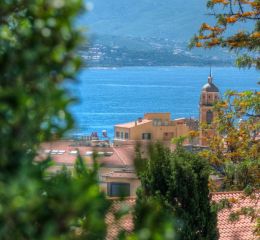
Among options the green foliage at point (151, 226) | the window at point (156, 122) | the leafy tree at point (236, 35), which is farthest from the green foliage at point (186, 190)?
the window at point (156, 122)

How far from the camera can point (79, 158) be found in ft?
5.19

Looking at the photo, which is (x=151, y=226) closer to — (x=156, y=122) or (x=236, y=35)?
(x=236, y=35)

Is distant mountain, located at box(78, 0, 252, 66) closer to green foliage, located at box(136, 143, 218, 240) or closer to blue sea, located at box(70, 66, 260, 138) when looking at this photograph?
blue sea, located at box(70, 66, 260, 138)

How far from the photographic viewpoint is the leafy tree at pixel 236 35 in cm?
831

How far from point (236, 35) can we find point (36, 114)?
741cm

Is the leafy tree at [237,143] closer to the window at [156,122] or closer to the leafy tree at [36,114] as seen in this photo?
the leafy tree at [36,114]

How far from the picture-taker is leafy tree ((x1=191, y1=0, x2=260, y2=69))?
8312 mm

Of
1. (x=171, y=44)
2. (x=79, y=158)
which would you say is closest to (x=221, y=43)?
(x=79, y=158)

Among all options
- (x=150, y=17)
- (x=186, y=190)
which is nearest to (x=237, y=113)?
(x=186, y=190)

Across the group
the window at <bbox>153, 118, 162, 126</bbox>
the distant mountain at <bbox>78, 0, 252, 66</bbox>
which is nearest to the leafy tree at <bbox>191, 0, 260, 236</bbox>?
the window at <bbox>153, 118, 162, 126</bbox>

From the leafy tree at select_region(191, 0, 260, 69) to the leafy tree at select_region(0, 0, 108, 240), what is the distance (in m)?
7.15

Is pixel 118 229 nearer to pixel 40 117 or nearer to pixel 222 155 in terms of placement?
pixel 40 117

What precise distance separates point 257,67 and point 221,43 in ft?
1.87

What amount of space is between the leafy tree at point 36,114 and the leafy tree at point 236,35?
23.4ft
